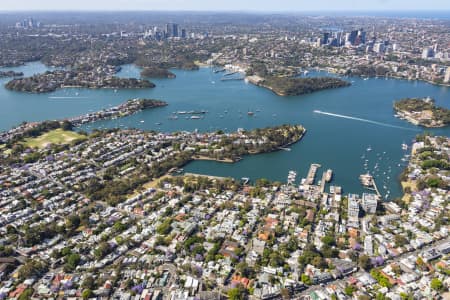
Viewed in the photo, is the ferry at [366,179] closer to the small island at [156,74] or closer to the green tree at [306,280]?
the green tree at [306,280]

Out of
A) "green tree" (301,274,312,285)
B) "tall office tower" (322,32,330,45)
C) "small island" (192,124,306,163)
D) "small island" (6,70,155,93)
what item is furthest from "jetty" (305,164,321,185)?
"tall office tower" (322,32,330,45)

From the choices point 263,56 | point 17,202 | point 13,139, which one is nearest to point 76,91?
point 13,139

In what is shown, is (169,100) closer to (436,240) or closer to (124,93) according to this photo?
(124,93)

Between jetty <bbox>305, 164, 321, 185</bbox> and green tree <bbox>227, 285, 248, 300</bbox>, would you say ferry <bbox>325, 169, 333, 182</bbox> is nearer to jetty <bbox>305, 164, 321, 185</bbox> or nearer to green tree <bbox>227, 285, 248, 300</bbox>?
jetty <bbox>305, 164, 321, 185</bbox>

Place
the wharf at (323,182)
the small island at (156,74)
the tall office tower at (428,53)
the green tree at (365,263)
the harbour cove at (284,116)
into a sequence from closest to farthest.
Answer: the green tree at (365,263) → the wharf at (323,182) → the harbour cove at (284,116) → the small island at (156,74) → the tall office tower at (428,53)

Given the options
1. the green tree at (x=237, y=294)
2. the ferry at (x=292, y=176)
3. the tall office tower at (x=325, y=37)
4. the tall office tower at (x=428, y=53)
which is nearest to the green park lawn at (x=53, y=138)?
the ferry at (x=292, y=176)

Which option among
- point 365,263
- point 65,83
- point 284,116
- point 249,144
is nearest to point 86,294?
point 365,263
